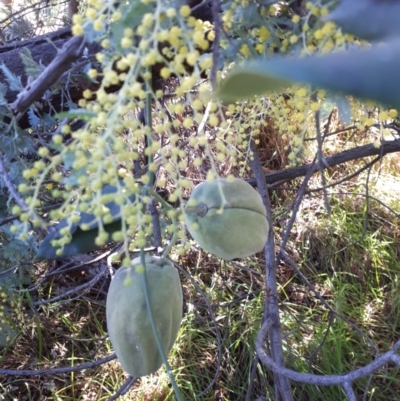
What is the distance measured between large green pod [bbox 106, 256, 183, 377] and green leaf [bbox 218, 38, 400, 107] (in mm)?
423

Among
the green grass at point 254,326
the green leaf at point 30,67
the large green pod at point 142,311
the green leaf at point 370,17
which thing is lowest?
the green grass at point 254,326

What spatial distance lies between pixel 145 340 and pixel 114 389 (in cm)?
126

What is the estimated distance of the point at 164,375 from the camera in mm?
1796

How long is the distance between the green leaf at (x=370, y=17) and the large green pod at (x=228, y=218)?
0.32 meters

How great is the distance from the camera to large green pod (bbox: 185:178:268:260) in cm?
65

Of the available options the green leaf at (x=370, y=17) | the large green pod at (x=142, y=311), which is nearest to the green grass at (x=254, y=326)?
the large green pod at (x=142, y=311)

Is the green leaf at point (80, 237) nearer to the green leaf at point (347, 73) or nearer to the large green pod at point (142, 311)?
the large green pod at point (142, 311)

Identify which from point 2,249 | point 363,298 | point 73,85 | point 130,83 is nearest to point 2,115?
point 73,85

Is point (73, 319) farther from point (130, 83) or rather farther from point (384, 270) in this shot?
point (130, 83)

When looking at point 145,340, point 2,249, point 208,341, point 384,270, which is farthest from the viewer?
point 384,270

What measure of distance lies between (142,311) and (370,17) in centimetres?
45

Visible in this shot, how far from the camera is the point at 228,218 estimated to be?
2.14 feet

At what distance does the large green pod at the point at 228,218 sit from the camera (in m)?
0.65

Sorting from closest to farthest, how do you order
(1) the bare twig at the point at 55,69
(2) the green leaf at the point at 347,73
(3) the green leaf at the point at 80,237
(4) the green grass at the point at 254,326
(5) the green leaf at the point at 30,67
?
1. (2) the green leaf at the point at 347,73
2. (1) the bare twig at the point at 55,69
3. (3) the green leaf at the point at 80,237
4. (5) the green leaf at the point at 30,67
5. (4) the green grass at the point at 254,326
